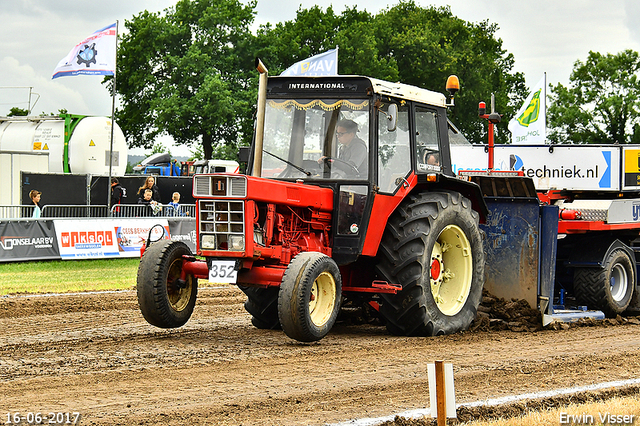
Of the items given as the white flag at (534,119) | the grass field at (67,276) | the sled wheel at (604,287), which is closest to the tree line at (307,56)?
the white flag at (534,119)

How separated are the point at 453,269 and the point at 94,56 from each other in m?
13.0

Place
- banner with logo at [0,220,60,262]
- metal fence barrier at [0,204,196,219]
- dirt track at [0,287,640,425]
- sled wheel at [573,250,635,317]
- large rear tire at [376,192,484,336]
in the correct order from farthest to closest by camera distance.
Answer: metal fence barrier at [0,204,196,219]
banner with logo at [0,220,60,262]
sled wheel at [573,250,635,317]
large rear tire at [376,192,484,336]
dirt track at [0,287,640,425]

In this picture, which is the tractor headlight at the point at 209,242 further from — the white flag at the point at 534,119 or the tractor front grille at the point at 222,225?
the white flag at the point at 534,119

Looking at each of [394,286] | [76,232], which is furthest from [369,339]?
[76,232]

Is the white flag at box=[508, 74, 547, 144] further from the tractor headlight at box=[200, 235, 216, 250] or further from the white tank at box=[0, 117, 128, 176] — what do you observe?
the tractor headlight at box=[200, 235, 216, 250]

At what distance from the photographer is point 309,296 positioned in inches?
289

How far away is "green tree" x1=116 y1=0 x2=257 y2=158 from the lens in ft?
151

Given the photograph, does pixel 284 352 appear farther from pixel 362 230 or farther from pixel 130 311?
pixel 130 311

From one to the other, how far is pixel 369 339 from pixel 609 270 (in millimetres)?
3959

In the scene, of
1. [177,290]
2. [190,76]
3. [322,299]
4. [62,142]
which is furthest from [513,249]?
[190,76]

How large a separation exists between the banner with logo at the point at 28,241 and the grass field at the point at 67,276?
16 centimetres

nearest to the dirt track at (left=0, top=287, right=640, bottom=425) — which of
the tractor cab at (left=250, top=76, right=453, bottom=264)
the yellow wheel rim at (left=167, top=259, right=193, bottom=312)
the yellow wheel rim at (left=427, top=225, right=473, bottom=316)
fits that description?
the yellow wheel rim at (left=167, top=259, right=193, bottom=312)

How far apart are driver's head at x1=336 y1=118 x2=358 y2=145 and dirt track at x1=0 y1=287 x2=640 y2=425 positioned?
203cm

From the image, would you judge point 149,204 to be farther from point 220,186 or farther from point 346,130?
point 220,186
